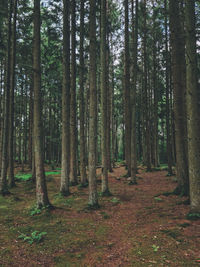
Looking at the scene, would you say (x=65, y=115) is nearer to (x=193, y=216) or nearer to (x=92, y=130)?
(x=92, y=130)

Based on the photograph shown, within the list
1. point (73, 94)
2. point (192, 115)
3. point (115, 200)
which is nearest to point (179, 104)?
point (192, 115)

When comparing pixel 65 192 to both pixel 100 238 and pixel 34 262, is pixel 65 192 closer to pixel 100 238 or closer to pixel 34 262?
pixel 100 238

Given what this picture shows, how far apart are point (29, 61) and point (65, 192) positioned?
11.4 m

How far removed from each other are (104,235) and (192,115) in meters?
4.59

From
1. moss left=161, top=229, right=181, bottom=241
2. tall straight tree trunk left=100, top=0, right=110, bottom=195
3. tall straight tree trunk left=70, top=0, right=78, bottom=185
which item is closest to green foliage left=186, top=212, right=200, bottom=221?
moss left=161, top=229, right=181, bottom=241

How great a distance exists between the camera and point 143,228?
5781mm

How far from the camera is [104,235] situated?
18.8 ft

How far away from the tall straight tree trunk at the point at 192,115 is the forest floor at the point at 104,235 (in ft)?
2.98

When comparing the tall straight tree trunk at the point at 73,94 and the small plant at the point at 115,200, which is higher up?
the tall straight tree trunk at the point at 73,94

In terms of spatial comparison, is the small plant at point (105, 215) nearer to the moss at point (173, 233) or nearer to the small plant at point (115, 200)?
the small plant at point (115, 200)

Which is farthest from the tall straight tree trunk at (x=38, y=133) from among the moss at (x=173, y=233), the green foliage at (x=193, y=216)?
the green foliage at (x=193, y=216)

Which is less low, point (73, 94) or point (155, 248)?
point (73, 94)

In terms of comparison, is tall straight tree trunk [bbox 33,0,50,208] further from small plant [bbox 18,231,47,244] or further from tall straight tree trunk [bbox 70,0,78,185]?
tall straight tree trunk [bbox 70,0,78,185]

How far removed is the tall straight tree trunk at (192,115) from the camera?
19.1 ft
